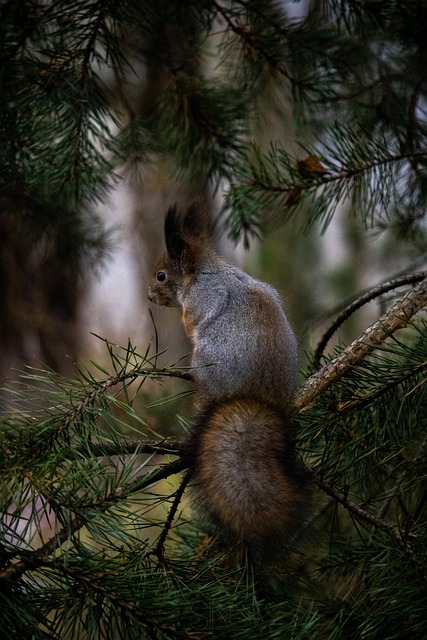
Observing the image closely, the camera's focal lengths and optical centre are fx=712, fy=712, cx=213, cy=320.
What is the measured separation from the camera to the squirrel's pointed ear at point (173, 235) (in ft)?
4.22

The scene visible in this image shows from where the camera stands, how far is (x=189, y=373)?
1.17 meters

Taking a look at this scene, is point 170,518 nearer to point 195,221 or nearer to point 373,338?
point 373,338

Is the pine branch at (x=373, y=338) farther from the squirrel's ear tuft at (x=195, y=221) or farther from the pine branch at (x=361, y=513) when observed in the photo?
the squirrel's ear tuft at (x=195, y=221)

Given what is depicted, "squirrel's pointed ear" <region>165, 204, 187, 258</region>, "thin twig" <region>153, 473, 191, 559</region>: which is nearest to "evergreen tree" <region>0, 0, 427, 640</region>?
"thin twig" <region>153, 473, 191, 559</region>

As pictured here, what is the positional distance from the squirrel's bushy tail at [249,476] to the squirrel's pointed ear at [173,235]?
0.44m

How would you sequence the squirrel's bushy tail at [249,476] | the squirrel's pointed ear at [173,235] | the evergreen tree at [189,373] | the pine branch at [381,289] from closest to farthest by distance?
the evergreen tree at [189,373] < the squirrel's bushy tail at [249,476] < the pine branch at [381,289] < the squirrel's pointed ear at [173,235]

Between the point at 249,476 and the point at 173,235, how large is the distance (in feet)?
1.89

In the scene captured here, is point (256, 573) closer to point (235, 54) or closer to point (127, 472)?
point (127, 472)

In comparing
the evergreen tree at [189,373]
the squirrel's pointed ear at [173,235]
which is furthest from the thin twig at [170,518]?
the squirrel's pointed ear at [173,235]

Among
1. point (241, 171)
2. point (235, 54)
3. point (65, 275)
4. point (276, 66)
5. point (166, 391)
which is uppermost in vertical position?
point (65, 275)

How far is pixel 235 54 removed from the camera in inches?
57.3

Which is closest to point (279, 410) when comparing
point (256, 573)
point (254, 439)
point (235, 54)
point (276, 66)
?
point (254, 439)

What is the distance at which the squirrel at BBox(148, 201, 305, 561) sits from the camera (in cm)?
82

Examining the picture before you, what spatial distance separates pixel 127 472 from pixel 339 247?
117 inches
